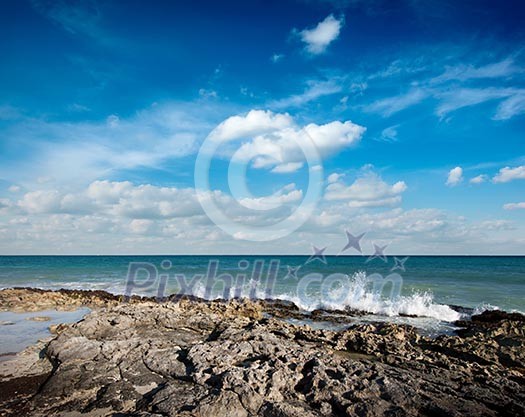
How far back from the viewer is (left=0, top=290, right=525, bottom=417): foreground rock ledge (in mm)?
5199

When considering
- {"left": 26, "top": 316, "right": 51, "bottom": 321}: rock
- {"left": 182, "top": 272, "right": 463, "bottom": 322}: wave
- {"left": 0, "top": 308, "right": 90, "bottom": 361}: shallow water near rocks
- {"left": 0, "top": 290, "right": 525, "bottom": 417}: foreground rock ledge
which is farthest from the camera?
{"left": 182, "top": 272, "right": 463, "bottom": 322}: wave

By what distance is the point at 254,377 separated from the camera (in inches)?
232

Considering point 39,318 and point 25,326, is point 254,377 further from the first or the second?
point 39,318

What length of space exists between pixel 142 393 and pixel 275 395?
7.51 ft

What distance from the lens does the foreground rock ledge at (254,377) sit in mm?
5199

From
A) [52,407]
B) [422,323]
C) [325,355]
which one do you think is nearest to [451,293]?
[422,323]

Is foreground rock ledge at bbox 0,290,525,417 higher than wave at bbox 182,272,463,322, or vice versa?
foreground rock ledge at bbox 0,290,525,417

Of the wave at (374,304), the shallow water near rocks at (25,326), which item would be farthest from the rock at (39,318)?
the wave at (374,304)

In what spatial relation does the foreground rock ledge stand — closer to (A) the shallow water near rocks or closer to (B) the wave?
(A) the shallow water near rocks

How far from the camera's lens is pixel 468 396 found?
547 cm

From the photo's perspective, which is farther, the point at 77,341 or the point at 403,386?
the point at 77,341

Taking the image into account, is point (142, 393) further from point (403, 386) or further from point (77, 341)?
point (403, 386)

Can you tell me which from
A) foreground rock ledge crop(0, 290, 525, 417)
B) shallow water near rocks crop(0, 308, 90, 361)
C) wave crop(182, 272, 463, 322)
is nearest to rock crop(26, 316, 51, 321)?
shallow water near rocks crop(0, 308, 90, 361)

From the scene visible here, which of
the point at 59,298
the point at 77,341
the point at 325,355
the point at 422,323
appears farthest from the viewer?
the point at 59,298
